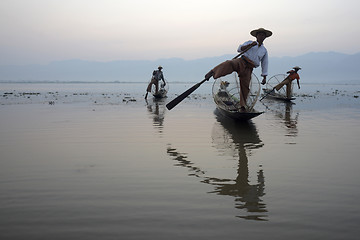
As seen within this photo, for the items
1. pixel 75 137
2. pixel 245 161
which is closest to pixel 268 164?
pixel 245 161

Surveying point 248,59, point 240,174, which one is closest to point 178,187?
point 240,174

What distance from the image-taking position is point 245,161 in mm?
5770

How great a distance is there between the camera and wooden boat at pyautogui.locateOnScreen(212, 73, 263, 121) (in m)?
11.1

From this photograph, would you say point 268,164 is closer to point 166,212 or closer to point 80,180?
point 166,212

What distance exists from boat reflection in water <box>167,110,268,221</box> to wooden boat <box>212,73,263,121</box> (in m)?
1.83

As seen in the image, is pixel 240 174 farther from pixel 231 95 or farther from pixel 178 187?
pixel 231 95

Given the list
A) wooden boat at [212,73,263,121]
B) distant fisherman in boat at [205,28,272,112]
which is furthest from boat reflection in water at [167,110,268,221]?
distant fisherman in boat at [205,28,272,112]

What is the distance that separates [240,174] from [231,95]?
11.2 m

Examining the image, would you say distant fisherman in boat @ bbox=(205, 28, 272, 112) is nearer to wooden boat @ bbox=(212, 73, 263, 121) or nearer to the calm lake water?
wooden boat @ bbox=(212, 73, 263, 121)

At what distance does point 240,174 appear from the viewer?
16.3 ft

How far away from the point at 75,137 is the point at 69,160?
2358 millimetres

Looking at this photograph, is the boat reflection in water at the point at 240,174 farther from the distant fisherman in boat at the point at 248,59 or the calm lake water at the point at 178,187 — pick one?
the distant fisherman in boat at the point at 248,59

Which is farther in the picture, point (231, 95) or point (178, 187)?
point (231, 95)

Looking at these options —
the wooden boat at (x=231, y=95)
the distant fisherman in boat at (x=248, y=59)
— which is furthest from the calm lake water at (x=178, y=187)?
the wooden boat at (x=231, y=95)
